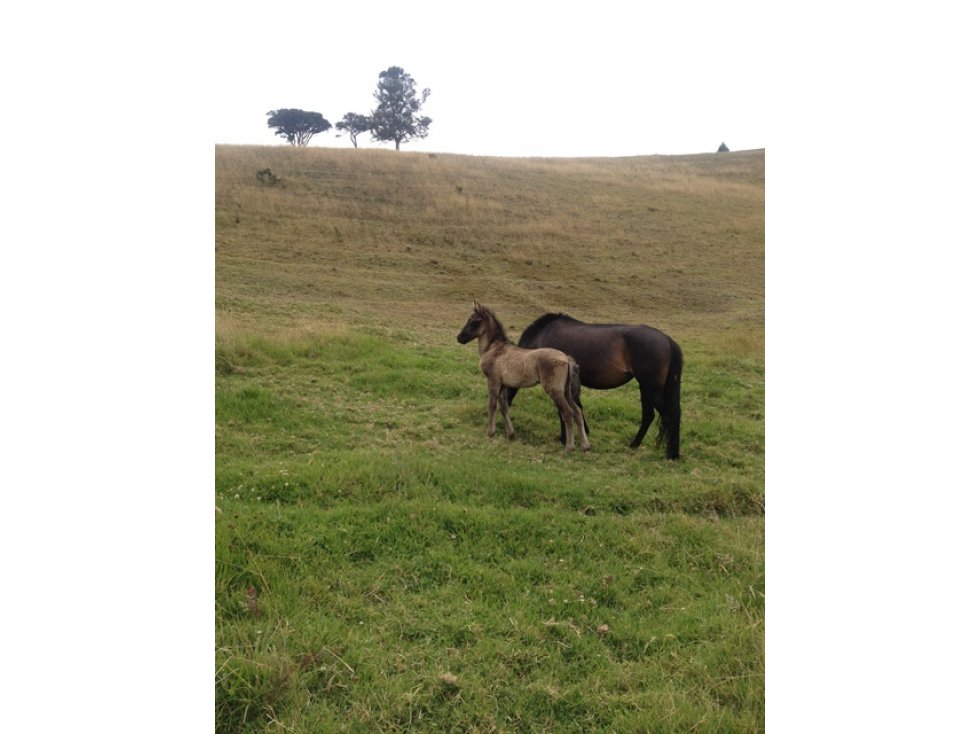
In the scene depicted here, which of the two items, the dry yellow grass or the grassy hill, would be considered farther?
the dry yellow grass

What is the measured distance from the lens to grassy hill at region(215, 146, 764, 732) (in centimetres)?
274

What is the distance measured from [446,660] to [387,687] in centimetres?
29

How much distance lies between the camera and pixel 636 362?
19.4 feet

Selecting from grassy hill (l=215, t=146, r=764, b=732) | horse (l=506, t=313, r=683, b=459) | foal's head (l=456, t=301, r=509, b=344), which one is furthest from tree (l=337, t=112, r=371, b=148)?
horse (l=506, t=313, r=683, b=459)

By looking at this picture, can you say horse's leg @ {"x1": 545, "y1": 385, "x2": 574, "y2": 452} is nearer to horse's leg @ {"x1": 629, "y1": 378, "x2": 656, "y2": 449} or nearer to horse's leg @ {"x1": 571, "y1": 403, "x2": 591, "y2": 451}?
horse's leg @ {"x1": 571, "y1": 403, "x2": 591, "y2": 451}

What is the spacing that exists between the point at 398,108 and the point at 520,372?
8.44ft

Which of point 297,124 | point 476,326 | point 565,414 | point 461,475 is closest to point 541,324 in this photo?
point 476,326

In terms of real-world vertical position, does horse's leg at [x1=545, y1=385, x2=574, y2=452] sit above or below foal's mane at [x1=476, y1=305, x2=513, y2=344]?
below

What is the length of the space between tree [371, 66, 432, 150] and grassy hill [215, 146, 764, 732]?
1713 millimetres

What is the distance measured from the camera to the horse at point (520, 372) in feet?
19.0

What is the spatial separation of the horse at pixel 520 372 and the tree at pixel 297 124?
7.82ft

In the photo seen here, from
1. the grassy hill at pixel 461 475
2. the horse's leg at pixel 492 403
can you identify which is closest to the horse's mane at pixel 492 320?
the horse's leg at pixel 492 403

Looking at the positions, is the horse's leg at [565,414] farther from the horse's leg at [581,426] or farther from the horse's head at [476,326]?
the horse's head at [476,326]

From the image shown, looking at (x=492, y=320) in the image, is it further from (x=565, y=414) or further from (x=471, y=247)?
(x=471, y=247)
